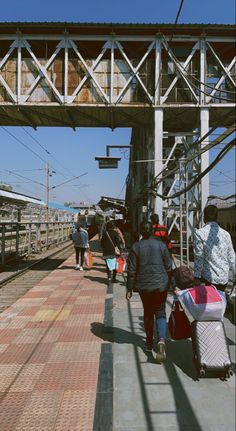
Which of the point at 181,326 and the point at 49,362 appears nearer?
the point at 181,326

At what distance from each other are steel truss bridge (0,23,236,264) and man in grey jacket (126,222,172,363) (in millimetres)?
7827

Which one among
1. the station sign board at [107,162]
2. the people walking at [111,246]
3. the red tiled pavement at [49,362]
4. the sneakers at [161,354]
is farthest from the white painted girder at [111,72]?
the sneakers at [161,354]

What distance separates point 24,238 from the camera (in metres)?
18.2

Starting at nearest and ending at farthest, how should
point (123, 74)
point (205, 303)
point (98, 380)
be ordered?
point (205, 303), point (98, 380), point (123, 74)

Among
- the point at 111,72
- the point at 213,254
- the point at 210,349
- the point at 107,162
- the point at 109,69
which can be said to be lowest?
the point at 210,349

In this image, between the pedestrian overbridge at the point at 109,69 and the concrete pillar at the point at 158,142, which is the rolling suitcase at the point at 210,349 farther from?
the pedestrian overbridge at the point at 109,69

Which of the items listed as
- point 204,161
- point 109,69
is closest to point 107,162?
point 109,69

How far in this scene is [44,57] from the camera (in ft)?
44.5

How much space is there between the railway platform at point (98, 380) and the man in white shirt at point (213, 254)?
58 centimetres

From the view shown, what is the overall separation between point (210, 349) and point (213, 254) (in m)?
1.04

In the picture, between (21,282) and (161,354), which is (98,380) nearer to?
(161,354)

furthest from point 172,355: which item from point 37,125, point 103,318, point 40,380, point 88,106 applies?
point 37,125

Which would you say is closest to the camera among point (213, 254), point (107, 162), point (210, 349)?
point (210, 349)

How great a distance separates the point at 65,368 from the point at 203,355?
1.68 m
